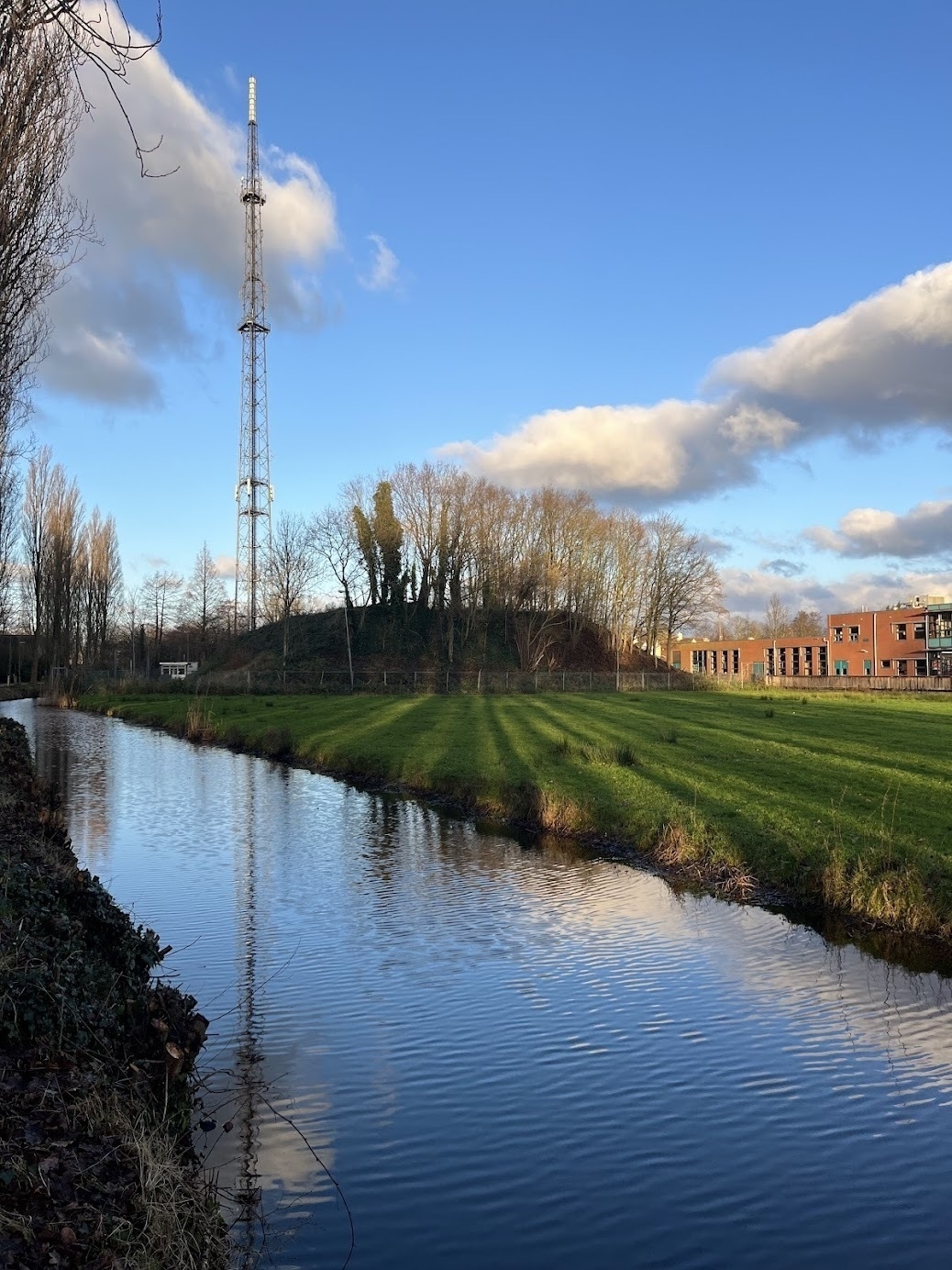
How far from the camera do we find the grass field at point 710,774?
12.8 metres

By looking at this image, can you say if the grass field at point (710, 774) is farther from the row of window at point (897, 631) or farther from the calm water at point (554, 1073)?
the row of window at point (897, 631)

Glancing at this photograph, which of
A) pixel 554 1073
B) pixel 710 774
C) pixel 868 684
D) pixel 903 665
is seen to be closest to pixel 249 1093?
pixel 554 1073

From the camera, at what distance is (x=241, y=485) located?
60438 millimetres

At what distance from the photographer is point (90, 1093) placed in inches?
211

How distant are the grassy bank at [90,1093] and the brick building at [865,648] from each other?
7003 cm

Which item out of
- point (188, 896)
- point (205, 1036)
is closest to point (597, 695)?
point (188, 896)

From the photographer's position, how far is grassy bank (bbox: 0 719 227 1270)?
14.1 feet

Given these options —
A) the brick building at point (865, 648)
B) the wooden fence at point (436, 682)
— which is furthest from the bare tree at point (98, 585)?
the brick building at point (865, 648)

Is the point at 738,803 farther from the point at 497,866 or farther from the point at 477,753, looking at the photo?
the point at 477,753

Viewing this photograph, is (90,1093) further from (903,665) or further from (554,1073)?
(903,665)

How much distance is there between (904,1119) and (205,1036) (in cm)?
514

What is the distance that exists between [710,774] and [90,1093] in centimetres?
1631

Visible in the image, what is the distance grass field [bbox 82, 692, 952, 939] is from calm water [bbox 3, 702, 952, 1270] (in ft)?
3.87

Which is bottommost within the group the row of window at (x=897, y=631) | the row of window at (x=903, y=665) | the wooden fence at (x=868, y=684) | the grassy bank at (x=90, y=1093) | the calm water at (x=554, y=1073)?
the calm water at (x=554, y=1073)
